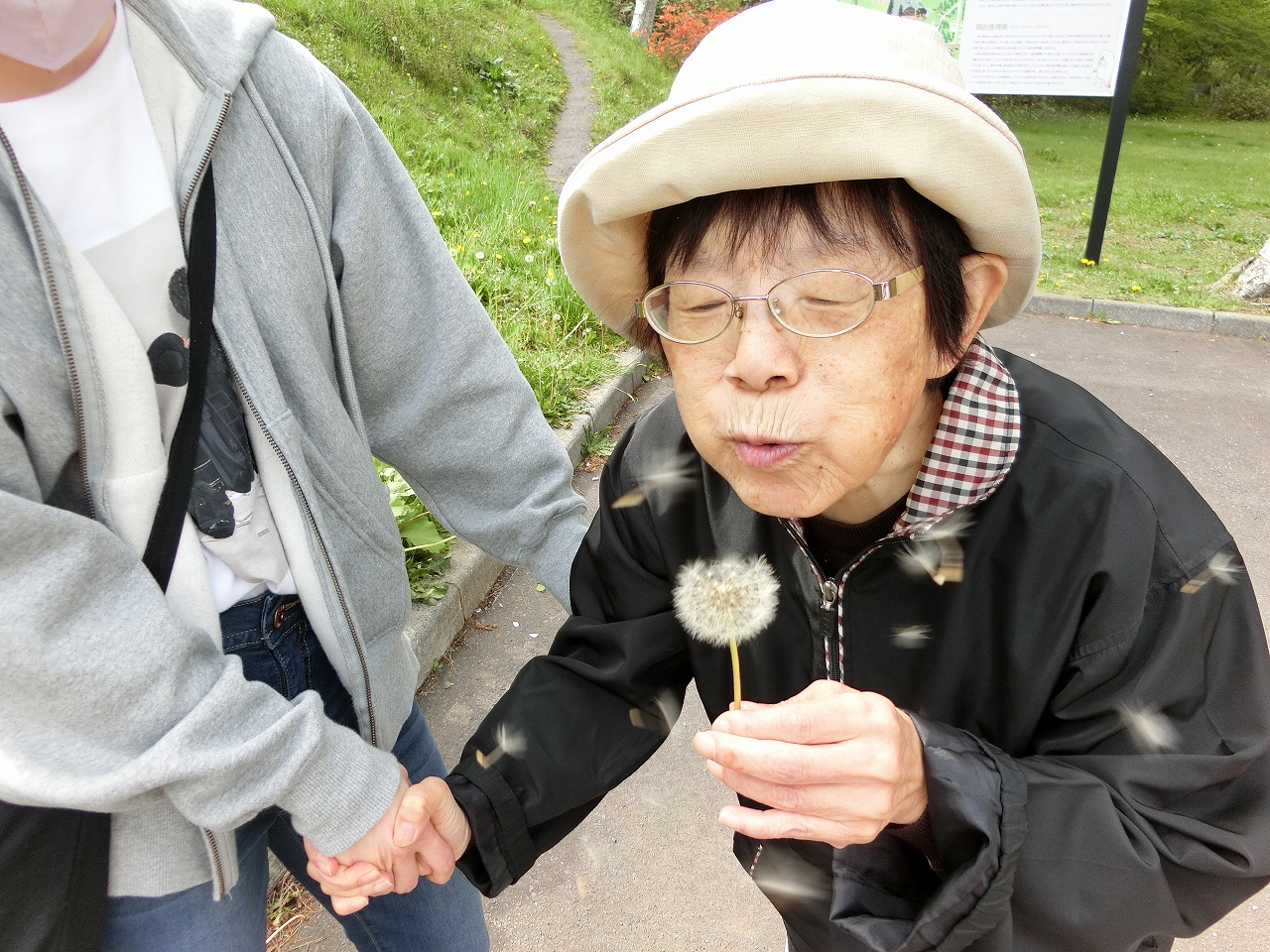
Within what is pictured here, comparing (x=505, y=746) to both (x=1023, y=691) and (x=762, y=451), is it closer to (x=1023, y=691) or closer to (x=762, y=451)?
(x=762, y=451)

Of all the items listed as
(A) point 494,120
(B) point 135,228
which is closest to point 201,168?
(B) point 135,228

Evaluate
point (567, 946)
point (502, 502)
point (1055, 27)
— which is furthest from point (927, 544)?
point (1055, 27)

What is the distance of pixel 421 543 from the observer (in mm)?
3578

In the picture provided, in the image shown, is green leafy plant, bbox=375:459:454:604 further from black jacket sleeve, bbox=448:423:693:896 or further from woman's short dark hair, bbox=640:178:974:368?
woman's short dark hair, bbox=640:178:974:368

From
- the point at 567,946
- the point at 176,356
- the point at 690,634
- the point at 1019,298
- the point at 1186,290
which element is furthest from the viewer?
the point at 1186,290

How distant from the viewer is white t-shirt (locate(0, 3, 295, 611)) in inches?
46.1

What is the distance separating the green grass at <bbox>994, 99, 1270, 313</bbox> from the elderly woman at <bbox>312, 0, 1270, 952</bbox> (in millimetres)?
7301

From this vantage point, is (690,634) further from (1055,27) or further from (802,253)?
(1055,27)

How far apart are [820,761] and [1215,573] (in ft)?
1.95

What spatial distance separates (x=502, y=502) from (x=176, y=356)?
2.37 ft

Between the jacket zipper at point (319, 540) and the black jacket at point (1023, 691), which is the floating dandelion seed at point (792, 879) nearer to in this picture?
the black jacket at point (1023, 691)

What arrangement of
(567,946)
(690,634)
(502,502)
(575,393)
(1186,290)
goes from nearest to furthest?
(690,634) < (502,502) < (567,946) < (575,393) < (1186,290)

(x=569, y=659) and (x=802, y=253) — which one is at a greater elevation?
(x=802, y=253)

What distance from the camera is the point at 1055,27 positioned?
8008 millimetres
